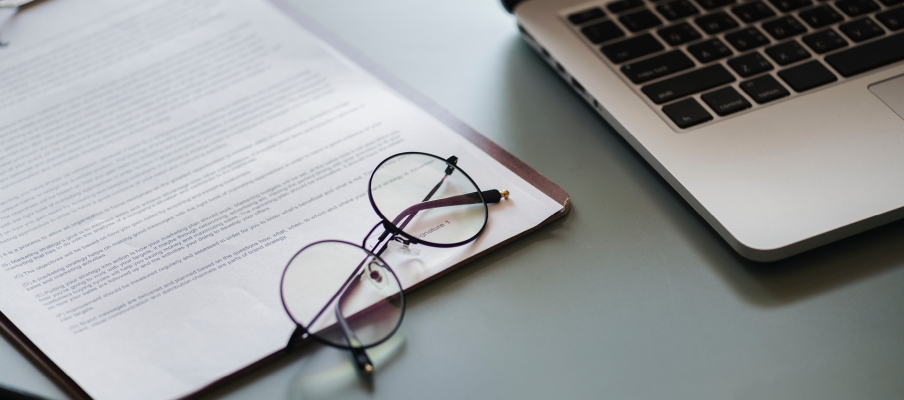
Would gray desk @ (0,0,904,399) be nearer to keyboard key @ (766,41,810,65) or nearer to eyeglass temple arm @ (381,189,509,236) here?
eyeglass temple arm @ (381,189,509,236)

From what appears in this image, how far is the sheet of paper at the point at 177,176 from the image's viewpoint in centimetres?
46

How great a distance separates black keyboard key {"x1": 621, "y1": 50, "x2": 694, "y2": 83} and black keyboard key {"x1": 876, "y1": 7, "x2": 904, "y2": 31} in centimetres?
21

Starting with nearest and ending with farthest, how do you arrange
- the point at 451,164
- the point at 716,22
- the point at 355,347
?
1. the point at 355,347
2. the point at 451,164
3. the point at 716,22

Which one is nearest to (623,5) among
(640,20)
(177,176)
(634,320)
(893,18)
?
(640,20)

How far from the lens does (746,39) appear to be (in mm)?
625

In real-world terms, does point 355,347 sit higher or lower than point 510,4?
lower

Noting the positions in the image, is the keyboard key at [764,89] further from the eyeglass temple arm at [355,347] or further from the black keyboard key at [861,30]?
the eyeglass temple arm at [355,347]

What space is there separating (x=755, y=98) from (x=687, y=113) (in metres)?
0.07

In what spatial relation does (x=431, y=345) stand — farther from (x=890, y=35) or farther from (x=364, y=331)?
(x=890, y=35)

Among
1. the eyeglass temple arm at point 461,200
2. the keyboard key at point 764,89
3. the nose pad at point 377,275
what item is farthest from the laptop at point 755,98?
the nose pad at point 377,275

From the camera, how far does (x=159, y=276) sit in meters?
0.49

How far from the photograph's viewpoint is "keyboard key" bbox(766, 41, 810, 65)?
602 mm

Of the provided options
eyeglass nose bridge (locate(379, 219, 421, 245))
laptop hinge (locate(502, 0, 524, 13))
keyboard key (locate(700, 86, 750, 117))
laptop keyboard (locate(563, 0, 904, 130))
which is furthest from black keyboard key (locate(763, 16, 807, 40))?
eyeglass nose bridge (locate(379, 219, 421, 245))

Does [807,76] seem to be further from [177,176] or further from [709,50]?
[177,176]
